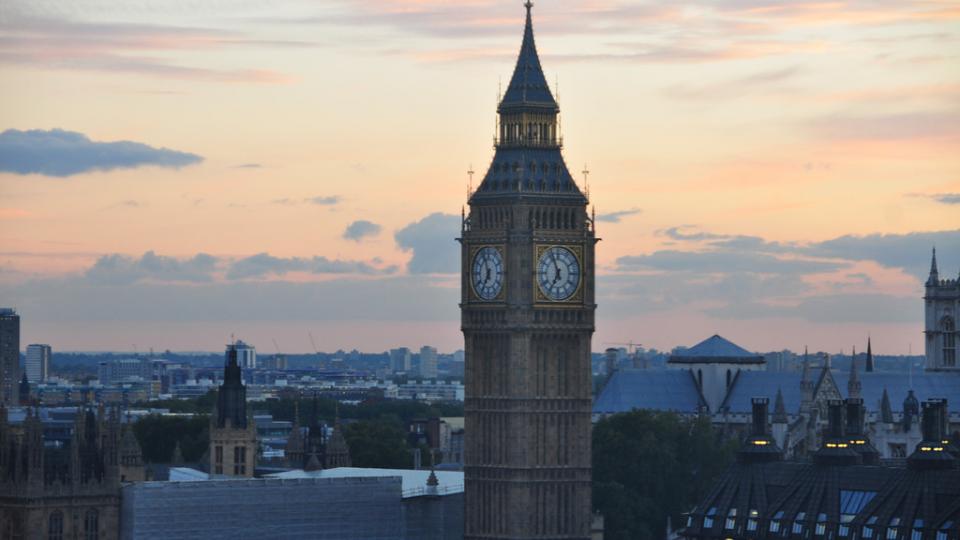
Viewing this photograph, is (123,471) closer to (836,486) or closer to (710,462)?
(710,462)

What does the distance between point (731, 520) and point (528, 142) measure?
20599mm

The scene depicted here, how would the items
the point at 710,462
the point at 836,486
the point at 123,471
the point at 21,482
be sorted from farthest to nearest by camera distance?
the point at 710,462, the point at 123,471, the point at 836,486, the point at 21,482

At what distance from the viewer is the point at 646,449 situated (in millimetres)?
181625

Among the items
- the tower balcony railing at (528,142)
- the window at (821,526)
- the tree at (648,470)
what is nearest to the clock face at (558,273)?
the tower balcony railing at (528,142)

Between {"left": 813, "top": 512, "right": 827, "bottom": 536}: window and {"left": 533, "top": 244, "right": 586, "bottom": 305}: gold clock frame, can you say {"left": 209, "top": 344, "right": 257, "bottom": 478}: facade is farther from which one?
{"left": 813, "top": 512, "right": 827, "bottom": 536}: window

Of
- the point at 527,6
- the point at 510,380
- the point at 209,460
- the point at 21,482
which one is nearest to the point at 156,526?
the point at 21,482

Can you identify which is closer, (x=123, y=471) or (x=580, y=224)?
(x=580, y=224)

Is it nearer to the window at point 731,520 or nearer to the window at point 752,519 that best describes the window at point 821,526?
the window at point 752,519

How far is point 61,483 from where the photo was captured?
435ft

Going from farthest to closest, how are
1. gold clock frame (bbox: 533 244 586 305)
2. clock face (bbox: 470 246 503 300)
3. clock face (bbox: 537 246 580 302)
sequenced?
clock face (bbox: 470 246 503 300) → clock face (bbox: 537 246 580 302) → gold clock frame (bbox: 533 244 586 305)

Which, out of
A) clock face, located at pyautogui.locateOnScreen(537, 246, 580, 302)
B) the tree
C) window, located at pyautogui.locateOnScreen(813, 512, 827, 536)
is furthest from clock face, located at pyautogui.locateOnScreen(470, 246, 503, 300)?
the tree

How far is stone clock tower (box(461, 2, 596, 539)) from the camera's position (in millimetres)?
139250

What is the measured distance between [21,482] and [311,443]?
56.6 meters

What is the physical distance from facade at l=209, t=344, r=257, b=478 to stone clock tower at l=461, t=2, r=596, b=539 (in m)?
40.0
